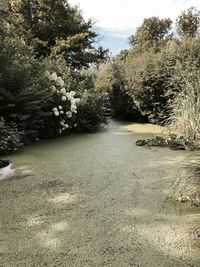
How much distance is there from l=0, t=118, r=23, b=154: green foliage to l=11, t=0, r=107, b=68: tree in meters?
8.61

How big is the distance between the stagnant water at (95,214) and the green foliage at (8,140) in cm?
22

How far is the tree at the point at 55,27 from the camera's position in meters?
13.8

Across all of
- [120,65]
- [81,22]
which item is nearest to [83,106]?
[120,65]

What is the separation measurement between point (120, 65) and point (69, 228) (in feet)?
27.2

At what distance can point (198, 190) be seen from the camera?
10.2ft

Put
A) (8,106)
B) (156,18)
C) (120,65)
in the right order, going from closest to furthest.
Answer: (8,106) < (120,65) < (156,18)

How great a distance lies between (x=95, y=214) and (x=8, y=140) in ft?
8.48

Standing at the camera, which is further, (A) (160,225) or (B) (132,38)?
(B) (132,38)

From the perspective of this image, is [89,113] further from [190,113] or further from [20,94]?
[190,113]

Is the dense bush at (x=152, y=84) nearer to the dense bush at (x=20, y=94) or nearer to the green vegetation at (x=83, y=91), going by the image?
the green vegetation at (x=83, y=91)

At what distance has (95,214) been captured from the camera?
289 centimetres

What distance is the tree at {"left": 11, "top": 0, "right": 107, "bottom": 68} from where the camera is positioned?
13.8 metres

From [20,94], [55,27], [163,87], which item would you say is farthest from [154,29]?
[20,94]

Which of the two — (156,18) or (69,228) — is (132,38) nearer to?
(156,18)
